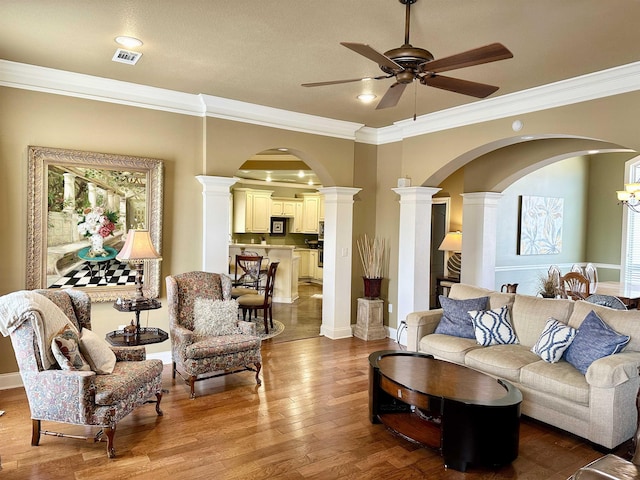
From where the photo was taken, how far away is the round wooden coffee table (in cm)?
285

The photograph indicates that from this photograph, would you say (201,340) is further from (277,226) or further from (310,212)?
(310,212)

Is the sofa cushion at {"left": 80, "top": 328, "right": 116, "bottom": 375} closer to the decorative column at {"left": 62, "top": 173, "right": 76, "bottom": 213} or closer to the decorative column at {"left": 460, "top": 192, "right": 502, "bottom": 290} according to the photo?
the decorative column at {"left": 62, "top": 173, "right": 76, "bottom": 213}

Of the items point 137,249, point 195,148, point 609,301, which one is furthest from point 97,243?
point 609,301

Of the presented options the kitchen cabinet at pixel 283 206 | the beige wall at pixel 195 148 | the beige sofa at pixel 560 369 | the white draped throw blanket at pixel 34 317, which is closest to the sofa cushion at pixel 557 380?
the beige sofa at pixel 560 369

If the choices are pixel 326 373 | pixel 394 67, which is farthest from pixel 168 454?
pixel 394 67

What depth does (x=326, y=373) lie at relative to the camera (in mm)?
4777

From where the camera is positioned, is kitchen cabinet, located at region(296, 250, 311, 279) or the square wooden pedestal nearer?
the square wooden pedestal

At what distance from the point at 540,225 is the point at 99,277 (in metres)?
7.30

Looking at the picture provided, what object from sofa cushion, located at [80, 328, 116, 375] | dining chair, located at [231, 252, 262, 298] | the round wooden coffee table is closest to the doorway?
dining chair, located at [231, 252, 262, 298]

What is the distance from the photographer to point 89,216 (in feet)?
14.8

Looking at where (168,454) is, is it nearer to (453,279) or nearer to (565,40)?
(565,40)

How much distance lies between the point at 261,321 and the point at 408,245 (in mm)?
2714

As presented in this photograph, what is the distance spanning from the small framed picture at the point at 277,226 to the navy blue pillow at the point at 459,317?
7.78 metres

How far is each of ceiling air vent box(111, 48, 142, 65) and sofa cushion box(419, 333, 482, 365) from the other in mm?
3794
